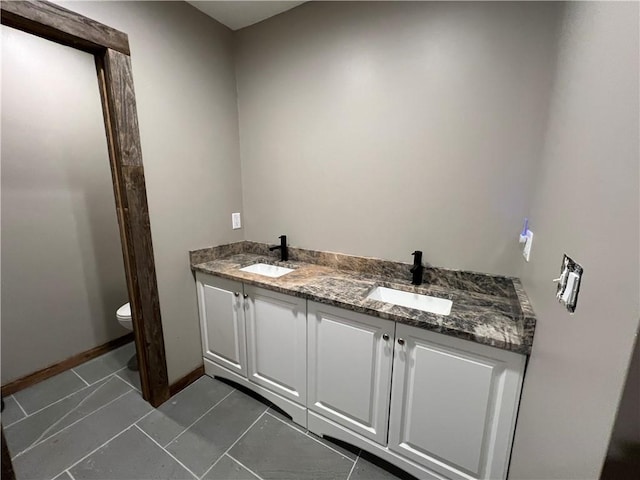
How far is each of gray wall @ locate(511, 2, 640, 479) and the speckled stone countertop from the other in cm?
16

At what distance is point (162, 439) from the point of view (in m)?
1.48

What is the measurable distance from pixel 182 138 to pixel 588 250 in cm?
197

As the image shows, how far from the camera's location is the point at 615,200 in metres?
0.52

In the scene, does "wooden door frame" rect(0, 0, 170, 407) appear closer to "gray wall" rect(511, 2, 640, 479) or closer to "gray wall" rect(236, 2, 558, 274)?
"gray wall" rect(236, 2, 558, 274)

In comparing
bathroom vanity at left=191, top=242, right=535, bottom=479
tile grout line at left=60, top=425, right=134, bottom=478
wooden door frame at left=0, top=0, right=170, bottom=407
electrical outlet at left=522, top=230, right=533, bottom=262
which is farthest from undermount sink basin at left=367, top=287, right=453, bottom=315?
tile grout line at left=60, top=425, right=134, bottom=478

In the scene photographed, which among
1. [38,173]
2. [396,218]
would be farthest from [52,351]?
[396,218]

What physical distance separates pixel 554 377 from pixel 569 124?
0.78 metres

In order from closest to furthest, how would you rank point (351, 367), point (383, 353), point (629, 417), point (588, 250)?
point (629, 417) < point (588, 250) < point (383, 353) < point (351, 367)

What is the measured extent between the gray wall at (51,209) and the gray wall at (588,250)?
2.84m

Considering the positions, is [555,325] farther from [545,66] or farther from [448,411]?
[545,66]

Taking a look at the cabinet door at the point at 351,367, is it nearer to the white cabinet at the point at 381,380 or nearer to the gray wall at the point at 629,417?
the white cabinet at the point at 381,380

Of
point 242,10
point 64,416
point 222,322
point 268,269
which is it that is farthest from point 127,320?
point 242,10

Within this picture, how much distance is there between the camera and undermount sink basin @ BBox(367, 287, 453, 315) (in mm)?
1393

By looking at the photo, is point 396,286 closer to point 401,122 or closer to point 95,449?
point 401,122
